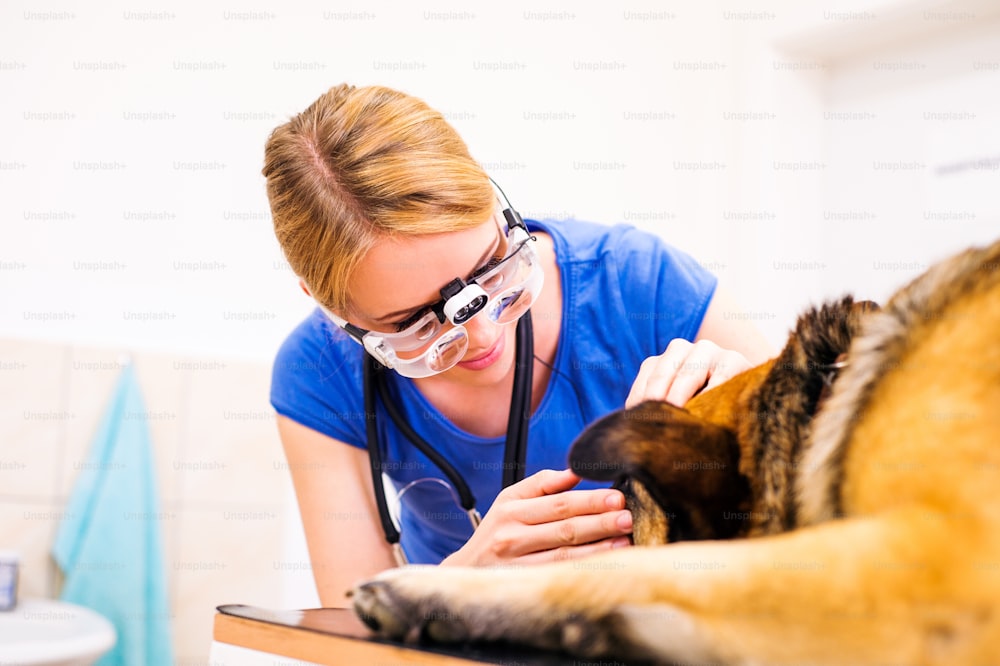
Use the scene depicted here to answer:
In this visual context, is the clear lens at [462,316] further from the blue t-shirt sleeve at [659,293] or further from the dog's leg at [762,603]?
the dog's leg at [762,603]

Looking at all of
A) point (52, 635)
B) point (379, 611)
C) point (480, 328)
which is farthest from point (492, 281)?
point (52, 635)

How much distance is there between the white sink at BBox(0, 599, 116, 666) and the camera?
4.91ft

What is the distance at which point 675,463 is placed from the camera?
68cm

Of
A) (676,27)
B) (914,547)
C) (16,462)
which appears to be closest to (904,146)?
(676,27)

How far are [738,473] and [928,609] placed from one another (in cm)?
28

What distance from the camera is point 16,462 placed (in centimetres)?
209

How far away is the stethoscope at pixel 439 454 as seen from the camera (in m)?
1.35

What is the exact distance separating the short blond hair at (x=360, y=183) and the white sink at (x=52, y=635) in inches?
36.5

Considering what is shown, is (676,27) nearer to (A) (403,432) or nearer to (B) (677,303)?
(B) (677,303)

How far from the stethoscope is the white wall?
3.82 feet

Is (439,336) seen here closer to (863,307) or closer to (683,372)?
(683,372)

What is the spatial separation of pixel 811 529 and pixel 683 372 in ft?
1.80

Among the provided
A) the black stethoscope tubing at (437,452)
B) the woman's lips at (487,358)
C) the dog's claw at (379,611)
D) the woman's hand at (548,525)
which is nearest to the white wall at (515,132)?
the black stethoscope tubing at (437,452)

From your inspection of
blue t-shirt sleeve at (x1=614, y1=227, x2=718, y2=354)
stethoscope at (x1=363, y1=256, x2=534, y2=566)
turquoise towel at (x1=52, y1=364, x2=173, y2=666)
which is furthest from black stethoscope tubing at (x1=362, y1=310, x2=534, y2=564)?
turquoise towel at (x1=52, y1=364, x2=173, y2=666)
